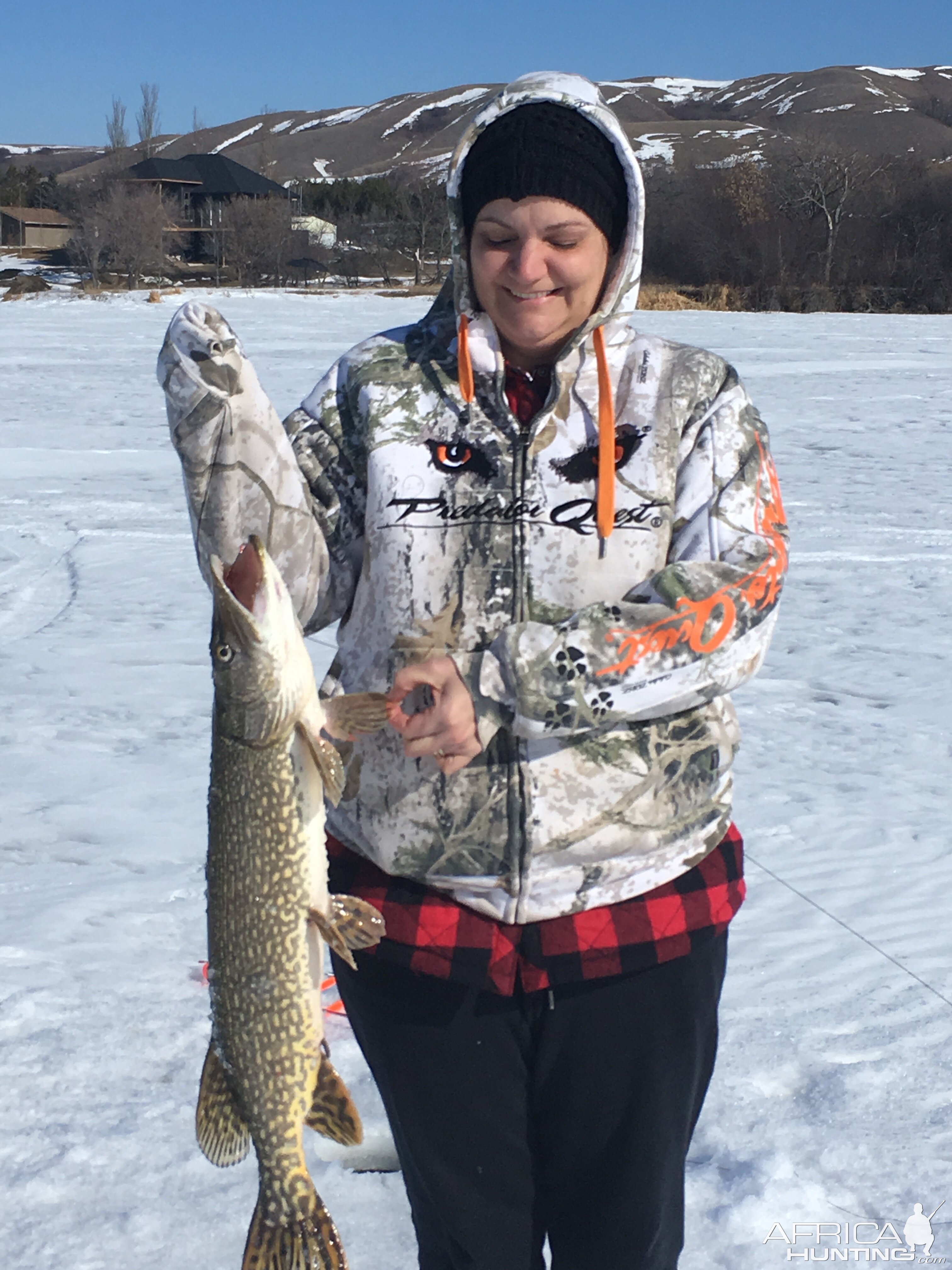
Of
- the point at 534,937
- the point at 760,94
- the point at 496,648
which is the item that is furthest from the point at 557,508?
the point at 760,94

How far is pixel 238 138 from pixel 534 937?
206295mm

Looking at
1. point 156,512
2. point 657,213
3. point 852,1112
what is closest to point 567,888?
point 852,1112

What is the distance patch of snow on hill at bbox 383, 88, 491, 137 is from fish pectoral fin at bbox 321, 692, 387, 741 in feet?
625

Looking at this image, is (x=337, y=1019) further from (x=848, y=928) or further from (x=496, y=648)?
(x=496, y=648)

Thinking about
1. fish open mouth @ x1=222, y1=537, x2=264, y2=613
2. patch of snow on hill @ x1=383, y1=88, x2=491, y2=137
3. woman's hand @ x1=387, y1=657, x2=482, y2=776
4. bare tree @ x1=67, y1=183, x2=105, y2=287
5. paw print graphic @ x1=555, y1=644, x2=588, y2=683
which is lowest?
woman's hand @ x1=387, y1=657, x2=482, y2=776

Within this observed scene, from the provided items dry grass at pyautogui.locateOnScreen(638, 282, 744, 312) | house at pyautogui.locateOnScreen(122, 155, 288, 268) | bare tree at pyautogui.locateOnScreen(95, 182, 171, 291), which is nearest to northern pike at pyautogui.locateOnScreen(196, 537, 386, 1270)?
dry grass at pyautogui.locateOnScreen(638, 282, 744, 312)

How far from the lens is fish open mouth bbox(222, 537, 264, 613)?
1.65 metres

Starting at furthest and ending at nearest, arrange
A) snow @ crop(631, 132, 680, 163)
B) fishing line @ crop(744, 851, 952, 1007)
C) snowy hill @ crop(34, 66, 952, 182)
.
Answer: snowy hill @ crop(34, 66, 952, 182), snow @ crop(631, 132, 680, 163), fishing line @ crop(744, 851, 952, 1007)

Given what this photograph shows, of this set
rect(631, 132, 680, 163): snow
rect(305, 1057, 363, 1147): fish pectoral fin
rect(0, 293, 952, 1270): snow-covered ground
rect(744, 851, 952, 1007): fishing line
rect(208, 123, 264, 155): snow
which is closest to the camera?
rect(305, 1057, 363, 1147): fish pectoral fin

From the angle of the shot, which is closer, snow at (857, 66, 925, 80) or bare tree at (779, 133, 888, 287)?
bare tree at (779, 133, 888, 287)

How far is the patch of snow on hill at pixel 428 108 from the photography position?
18188cm

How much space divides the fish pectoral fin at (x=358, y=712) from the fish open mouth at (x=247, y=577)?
0.64 ft

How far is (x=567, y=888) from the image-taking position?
1861 millimetres

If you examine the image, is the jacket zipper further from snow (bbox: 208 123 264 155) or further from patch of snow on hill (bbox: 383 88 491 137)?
patch of snow on hill (bbox: 383 88 491 137)
